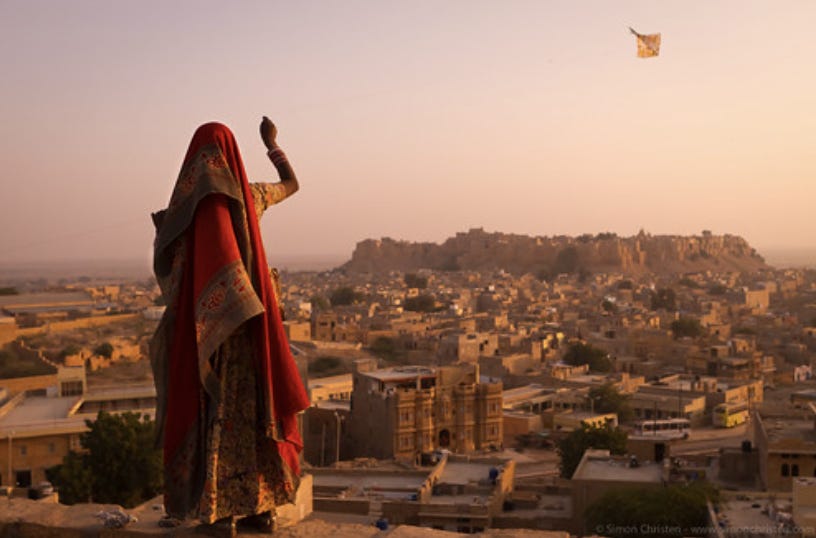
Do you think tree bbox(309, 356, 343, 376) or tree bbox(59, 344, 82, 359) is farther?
tree bbox(309, 356, 343, 376)

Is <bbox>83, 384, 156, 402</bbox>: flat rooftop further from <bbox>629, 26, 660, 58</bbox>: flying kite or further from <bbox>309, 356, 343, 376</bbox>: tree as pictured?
<bbox>629, 26, 660, 58</bbox>: flying kite

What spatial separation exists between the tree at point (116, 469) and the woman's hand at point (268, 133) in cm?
1067

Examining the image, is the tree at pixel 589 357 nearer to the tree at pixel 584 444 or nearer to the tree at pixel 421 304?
the tree at pixel 584 444

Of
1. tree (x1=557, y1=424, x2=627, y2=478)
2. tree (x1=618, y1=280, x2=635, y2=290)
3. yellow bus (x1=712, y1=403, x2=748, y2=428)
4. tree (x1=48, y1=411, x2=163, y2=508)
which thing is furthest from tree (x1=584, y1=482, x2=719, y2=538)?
tree (x1=618, y1=280, x2=635, y2=290)

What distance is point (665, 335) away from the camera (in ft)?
108

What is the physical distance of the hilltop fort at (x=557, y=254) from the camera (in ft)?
271

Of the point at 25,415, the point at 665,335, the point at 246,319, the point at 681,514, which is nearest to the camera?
the point at 246,319

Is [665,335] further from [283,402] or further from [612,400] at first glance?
[283,402]

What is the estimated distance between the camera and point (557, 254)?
83.9 metres

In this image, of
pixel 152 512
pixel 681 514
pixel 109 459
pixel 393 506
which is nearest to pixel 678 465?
pixel 681 514

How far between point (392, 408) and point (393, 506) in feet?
17.8

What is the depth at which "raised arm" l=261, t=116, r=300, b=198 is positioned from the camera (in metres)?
3.35

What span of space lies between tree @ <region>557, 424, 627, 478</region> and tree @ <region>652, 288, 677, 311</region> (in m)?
31.8

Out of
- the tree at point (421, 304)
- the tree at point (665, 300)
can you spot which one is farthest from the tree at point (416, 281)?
the tree at point (665, 300)
